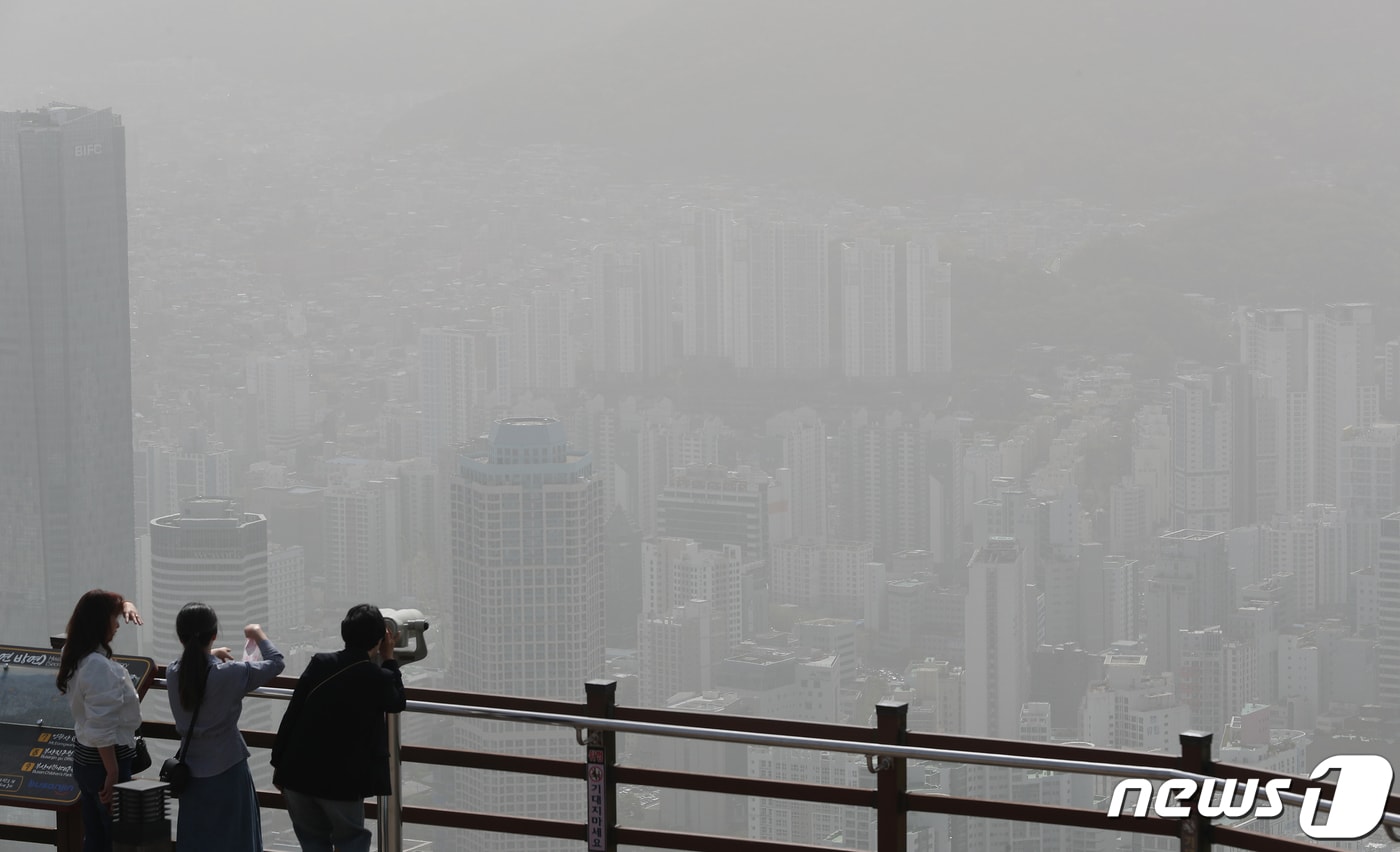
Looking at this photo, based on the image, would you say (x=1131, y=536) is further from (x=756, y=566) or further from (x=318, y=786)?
(x=318, y=786)

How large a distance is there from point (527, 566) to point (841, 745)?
48082mm

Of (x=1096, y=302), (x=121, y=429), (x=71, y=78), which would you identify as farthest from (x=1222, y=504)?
(x=71, y=78)

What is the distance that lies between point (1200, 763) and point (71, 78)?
3210 inches

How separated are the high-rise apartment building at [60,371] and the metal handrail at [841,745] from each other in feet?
158

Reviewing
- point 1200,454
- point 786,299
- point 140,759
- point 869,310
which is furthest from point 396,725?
point 786,299

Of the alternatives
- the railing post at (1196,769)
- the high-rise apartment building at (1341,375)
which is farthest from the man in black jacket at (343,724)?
the high-rise apartment building at (1341,375)

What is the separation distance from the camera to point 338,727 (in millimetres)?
1995

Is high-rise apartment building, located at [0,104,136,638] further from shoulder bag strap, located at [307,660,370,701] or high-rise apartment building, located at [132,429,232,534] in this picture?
shoulder bag strap, located at [307,660,370,701]

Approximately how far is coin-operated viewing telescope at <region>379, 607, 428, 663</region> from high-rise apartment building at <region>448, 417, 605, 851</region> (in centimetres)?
4126

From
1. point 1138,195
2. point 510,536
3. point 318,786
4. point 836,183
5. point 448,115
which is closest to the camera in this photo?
point 318,786

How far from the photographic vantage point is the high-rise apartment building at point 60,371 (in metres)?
48.0

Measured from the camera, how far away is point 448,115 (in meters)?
78.6

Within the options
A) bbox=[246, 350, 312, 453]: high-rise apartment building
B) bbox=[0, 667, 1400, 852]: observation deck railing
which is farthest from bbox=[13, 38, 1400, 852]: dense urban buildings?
bbox=[0, 667, 1400, 852]: observation deck railing

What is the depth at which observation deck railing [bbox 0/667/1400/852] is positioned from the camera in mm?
1897
